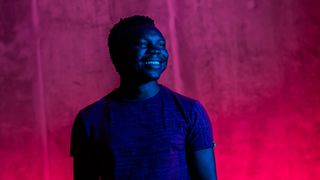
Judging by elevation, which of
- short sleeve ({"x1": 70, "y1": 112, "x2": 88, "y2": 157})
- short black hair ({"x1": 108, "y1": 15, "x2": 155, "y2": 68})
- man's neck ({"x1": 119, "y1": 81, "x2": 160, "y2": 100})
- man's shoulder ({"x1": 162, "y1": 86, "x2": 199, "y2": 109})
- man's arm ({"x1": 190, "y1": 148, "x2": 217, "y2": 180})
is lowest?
man's arm ({"x1": 190, "y1": 148, "x2": 217, "y2": 180})

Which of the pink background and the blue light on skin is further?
the pink background

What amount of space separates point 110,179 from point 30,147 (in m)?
1.41

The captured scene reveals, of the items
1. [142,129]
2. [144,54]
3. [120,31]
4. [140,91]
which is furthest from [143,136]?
[120,31]

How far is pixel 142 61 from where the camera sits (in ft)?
4.83

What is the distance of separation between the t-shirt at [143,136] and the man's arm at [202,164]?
22mm

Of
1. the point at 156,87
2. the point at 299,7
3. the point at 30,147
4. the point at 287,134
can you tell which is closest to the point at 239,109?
the point at 287,134

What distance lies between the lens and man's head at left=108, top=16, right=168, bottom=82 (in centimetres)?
147

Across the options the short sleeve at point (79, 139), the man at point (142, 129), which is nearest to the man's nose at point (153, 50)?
the man at point (142, 129)

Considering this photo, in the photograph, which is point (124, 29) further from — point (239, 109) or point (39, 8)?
point (39, 8)

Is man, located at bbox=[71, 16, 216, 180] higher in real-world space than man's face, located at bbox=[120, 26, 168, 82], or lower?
lower

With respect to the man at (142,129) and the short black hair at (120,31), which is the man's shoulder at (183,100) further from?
the short black hair at (120,31)

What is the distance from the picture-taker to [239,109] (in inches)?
94.9

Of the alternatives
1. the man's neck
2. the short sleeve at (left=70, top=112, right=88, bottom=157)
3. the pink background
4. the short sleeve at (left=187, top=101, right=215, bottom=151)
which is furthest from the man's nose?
the pink background

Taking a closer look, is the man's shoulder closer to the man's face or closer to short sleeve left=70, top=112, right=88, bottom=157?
the man's face
